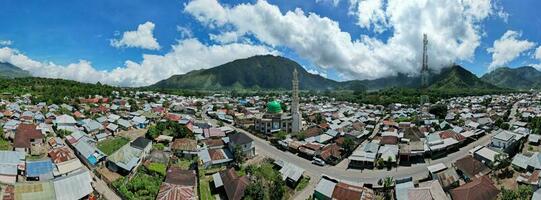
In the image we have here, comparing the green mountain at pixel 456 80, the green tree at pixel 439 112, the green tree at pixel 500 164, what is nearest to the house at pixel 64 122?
the green tree at pixel 500 164

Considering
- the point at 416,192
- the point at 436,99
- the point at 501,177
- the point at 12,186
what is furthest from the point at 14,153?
the point at 436,99

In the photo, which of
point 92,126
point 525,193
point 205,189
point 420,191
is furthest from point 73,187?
point 525,193

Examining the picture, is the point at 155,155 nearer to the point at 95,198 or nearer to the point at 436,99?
the point at 95,198

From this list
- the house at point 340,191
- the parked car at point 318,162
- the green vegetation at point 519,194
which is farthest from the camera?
the parked car at point 318,162

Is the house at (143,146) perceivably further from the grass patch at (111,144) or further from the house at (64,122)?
the house at (64,122)

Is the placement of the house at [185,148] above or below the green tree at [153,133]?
below

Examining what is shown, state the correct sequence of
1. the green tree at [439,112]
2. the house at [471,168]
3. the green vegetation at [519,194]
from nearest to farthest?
1. the green vegetation at [519,194]
2. the house at [471,168]
3. the green tree at [439,112]

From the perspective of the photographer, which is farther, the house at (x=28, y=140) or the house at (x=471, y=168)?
the house at (x=28, y=140)
